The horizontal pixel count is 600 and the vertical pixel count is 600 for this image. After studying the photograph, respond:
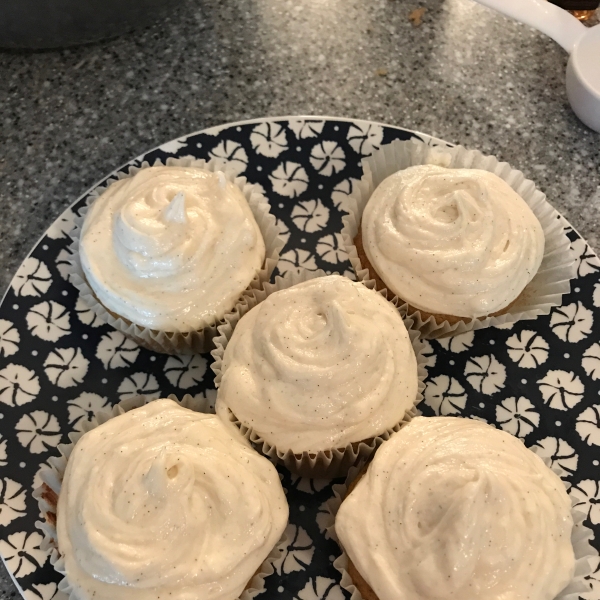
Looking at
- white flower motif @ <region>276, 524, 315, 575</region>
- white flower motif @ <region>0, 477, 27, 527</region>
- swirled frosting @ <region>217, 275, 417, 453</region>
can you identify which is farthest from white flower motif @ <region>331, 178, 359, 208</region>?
white flower motif @ <region>0, 477, 27, 527</region>

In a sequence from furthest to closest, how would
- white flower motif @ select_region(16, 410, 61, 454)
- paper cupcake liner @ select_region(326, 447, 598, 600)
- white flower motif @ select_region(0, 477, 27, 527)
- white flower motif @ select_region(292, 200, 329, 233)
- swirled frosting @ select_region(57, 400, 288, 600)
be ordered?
white flower motif @ select_region(292, 200, 329, 233) < white flower motif @ select_region(16, 410, 61, 454) < white flower motif @ select_region(0, 477, 27, 527) < paper cupcake liner @ select_region(326, 447, 598, 600) < swirled frosting @ select_region(57, 400, 288, 600)

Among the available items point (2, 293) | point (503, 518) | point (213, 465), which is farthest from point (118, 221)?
point (503, 518)

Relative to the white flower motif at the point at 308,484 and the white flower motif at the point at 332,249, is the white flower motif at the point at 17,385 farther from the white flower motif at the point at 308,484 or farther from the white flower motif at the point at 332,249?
the white flower motif at the point at 332,249

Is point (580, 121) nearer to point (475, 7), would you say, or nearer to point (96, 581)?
point (475, 7)

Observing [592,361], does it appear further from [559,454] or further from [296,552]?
[296,552]

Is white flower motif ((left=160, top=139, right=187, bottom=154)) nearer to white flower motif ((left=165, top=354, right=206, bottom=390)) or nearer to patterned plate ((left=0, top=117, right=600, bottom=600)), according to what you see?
patterned plate ((left=0, top=117, right=600, bottom=600))

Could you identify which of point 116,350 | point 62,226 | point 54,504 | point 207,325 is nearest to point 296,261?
point 207,325
